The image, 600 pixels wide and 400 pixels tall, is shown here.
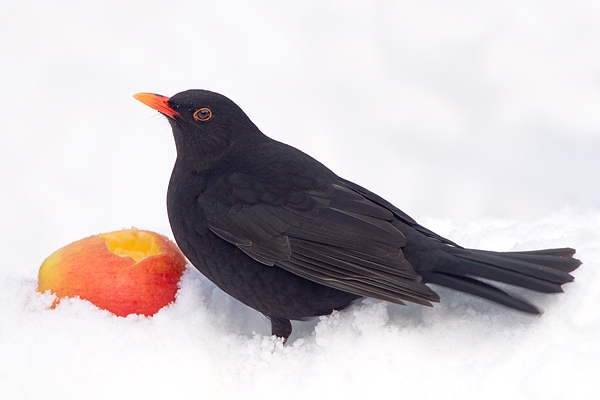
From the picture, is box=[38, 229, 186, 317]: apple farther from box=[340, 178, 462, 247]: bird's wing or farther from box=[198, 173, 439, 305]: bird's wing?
box=[340, 178, 462, 247]: bird's wing

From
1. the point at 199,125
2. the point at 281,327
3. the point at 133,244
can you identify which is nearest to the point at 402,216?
the point at 281,327

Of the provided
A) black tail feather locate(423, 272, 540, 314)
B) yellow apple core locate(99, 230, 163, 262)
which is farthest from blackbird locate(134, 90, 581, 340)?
yellow apple core locate(99, 230, 163, 262)

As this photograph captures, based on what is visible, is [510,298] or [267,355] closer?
[510,298]

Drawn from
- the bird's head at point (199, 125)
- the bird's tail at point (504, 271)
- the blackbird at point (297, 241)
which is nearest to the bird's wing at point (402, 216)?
the blackbird at point (297, 241)

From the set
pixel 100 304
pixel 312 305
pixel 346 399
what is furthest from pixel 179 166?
pixel 346 399

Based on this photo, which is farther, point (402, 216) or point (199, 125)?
point (199, 125)

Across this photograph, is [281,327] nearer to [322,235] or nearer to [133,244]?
[322,235]

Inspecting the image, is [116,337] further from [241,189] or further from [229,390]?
[241,189]
